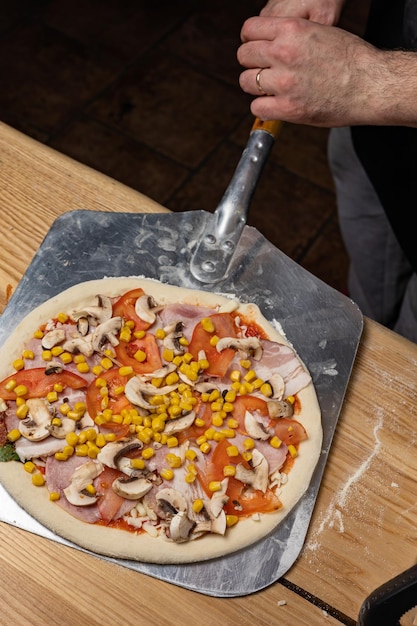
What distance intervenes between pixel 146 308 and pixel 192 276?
19 cm

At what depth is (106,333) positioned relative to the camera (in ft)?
6.18

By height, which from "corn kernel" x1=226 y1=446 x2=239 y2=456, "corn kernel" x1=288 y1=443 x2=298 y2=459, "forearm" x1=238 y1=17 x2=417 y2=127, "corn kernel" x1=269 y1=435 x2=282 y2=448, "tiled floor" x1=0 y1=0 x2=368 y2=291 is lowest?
"tiled floor" x1=0 y1=0 x2=368 y2=291

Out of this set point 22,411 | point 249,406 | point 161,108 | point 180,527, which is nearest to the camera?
point 180,527

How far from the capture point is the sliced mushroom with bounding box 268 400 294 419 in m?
1.82

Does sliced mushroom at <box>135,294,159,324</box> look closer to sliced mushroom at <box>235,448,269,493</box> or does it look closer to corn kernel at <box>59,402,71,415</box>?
corn kernel at <box>59,402,71,415</box>

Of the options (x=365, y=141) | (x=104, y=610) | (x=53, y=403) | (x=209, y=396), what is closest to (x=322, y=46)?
(x=365, y=141)

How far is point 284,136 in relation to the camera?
4008 millimetres

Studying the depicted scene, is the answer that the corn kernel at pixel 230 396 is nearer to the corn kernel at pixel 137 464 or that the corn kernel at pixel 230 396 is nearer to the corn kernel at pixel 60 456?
the corn kernel at pixel 137 464

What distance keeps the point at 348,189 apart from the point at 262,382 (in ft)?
3.60

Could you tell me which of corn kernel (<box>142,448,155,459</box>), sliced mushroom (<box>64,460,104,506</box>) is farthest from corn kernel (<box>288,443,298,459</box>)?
sliced mushroom (<box>64,460,104,506</box>)

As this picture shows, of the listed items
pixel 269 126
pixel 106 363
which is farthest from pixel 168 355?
pixel 269 126

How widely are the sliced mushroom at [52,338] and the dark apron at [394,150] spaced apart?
1.28 m

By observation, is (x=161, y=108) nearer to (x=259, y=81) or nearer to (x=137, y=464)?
(x=259, y=81)

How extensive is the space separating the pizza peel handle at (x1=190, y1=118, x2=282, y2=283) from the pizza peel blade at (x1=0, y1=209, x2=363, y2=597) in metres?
0.03
